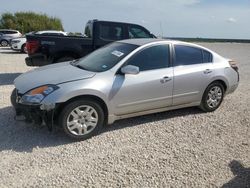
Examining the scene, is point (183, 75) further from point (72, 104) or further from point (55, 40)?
point (55, 40)

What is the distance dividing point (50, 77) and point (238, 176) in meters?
3.19

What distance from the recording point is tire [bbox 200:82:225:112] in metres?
6.30

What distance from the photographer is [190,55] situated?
612 cm

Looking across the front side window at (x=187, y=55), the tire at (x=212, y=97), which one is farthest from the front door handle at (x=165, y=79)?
the tire at (x=212, y=97)

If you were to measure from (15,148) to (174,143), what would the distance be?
2.42 metres

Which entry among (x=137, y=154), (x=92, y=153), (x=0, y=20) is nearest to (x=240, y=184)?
(x=137, y=154)

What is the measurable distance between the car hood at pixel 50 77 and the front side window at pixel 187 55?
1776 mm

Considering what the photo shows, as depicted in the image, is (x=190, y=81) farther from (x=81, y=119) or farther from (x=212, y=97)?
(x=81, y=119)

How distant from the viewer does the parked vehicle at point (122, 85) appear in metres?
4.74

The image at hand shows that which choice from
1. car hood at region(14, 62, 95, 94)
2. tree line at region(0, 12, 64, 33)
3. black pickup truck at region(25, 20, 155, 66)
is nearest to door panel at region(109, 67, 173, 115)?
car hood at region(14, 62, 95, 94)

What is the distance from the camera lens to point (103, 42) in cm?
973

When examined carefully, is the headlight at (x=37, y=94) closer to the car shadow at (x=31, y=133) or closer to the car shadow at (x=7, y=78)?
the car shadow at (x=31, y=133)

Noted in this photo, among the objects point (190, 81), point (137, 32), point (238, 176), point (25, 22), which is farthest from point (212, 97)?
point (25, 22)

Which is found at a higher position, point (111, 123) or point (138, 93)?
point (138, 93)
